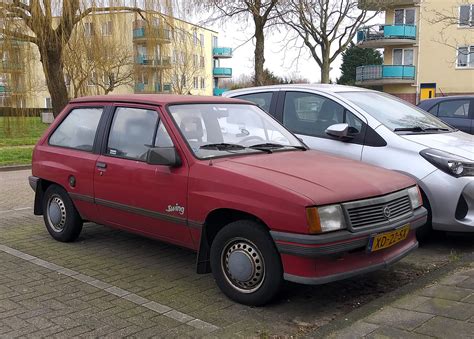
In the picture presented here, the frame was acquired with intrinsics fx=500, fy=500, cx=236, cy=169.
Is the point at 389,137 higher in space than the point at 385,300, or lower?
higher

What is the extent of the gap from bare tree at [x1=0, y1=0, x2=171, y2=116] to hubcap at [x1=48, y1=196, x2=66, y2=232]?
31.6ft

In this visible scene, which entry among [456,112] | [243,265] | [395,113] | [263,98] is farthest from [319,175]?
[456,112]

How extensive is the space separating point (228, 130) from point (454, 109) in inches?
264

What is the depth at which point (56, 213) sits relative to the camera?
5.84m

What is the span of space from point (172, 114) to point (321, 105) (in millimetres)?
2311

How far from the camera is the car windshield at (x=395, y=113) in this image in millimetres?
5859

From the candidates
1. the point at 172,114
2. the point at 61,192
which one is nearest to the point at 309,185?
the point at 172,114

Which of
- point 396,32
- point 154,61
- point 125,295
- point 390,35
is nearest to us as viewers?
point 125,295

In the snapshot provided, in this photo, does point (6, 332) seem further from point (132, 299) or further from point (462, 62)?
point (462, 62)

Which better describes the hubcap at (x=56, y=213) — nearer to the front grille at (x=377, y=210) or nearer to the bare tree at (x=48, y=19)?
the front grille at (x=377, y=210)

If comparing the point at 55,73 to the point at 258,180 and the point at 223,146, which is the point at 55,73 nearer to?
the point at 223,146

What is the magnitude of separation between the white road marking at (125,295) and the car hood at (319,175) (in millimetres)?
1163

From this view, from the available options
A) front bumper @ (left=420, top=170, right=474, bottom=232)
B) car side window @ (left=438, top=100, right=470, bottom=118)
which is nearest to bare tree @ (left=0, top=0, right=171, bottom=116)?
car side window @ (left=438, top=100, right=470, bottom=118)

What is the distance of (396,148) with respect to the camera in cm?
545
